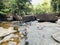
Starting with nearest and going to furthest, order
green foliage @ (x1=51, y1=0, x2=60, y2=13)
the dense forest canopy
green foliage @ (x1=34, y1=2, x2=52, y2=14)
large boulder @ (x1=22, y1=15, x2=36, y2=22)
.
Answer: large boulder @ (x1=22, y1=15, x2=36, y2=22) → green foliage @ (x1=51, y1=0, x2=60, y2=13) → the dense forest canopy → green foliage @ (x1=34, y1=2, x2=52, y2=14)

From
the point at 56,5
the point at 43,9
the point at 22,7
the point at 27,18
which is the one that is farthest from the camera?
the point at 43,9

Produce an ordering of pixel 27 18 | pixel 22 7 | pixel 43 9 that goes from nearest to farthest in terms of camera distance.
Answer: pixel 27 18 → pixel 22 7 → pixel 43 9

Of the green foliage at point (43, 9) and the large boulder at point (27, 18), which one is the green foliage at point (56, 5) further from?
the large boulder at point (27, 18)

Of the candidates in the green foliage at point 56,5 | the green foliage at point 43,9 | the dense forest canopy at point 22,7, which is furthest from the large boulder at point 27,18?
the green foliage at point 43,9

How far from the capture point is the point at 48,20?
13320mm

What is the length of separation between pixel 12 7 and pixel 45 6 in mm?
4144

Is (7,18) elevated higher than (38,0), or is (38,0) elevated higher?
(38,0)

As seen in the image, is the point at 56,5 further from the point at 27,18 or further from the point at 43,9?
the point at 27,18

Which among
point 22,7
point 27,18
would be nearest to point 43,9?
point 22,7

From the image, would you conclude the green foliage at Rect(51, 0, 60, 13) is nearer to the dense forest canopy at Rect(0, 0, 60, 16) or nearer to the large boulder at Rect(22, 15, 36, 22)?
the dense forest canopy at Rect(0, 0, 60, 16)

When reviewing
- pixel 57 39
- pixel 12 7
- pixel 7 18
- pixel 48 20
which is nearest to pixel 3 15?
pixel 7 18

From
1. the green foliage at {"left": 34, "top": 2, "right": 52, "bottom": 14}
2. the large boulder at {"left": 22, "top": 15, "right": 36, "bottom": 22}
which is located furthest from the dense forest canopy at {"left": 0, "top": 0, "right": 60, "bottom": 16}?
the large boulder at {"left": 22, "top": 15, "right": 36, "bottom": 22}

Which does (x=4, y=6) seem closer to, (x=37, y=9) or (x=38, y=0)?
(x=37, y=9)

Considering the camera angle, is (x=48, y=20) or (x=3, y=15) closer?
(x=48, y=20)
